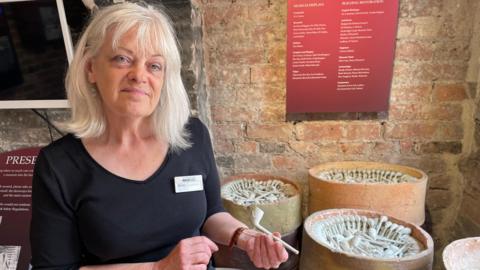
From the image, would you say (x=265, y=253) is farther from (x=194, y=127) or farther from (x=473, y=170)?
(x=473, y=170)

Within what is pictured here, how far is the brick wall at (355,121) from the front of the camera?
1555 mm

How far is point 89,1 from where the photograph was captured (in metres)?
1.37

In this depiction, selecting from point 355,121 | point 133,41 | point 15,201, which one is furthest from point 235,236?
point 15,201

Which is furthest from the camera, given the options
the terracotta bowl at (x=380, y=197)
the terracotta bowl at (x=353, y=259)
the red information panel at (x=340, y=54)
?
the red information panel at (x=340, y=54)

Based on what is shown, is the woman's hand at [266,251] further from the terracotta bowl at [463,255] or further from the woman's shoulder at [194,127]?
the terracotta bowl at [463,255]

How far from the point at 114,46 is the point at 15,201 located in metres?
1.20

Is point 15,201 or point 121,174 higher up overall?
point 121,174

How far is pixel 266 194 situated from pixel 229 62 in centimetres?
71

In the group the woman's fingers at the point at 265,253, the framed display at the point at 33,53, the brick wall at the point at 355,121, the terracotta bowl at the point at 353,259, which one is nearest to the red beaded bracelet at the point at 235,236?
the woman's fingers at the point at 265,253

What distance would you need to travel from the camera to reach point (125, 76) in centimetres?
88

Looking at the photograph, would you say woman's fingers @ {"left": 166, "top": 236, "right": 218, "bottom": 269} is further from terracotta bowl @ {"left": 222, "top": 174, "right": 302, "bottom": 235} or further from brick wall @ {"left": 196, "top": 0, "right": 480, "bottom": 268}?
brick wall @ {"left": 196, "top": 0, "right": 480, "bottom": 268}

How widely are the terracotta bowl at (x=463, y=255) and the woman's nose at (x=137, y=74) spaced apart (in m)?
1.08

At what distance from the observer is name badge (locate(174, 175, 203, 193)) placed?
3.22 ft

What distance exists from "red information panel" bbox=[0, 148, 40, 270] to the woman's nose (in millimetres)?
1074
